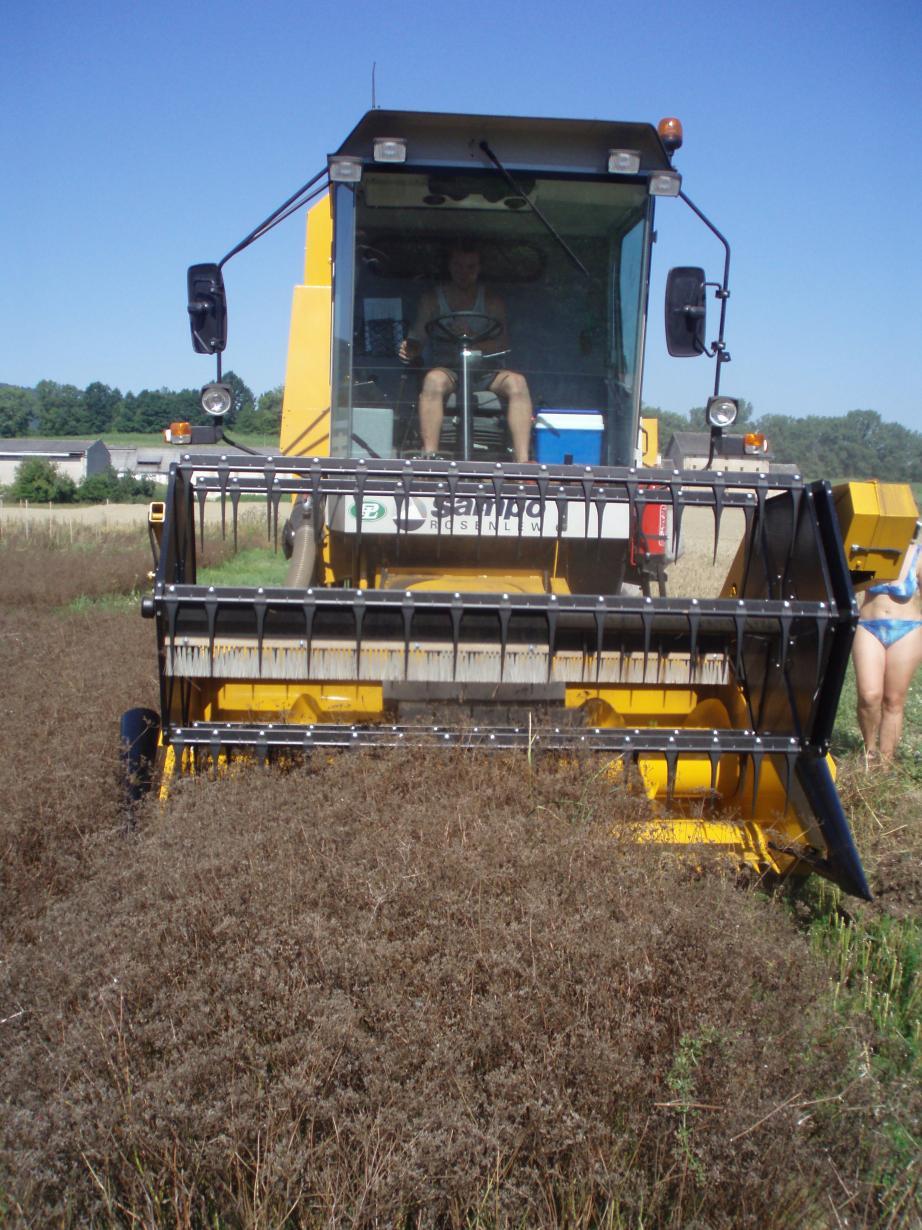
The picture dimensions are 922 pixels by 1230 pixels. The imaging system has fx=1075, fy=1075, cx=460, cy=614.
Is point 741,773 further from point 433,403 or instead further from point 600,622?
point 433,403

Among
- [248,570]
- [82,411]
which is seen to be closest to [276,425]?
[248,570]

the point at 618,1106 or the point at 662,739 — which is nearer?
the point at 618,1106

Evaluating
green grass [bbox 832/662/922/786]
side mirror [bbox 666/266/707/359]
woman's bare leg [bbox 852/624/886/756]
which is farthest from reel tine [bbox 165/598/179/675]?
woman's bare leg [bbox 852/624/886/756]

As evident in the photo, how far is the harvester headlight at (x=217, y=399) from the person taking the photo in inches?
215

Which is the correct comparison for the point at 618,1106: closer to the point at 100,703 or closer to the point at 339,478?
the point at 339,478

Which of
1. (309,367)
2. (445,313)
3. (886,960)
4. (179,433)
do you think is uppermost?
(445,313)

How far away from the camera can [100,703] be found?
228 inches

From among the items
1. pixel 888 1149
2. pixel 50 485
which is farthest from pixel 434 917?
pixel 50 485

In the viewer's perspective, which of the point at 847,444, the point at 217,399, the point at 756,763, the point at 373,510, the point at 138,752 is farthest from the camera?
the point at 847,444

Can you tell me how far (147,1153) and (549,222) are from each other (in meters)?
4.44

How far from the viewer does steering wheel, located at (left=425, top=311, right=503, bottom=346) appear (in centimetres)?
527

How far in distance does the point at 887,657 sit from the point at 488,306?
2973 millimetres

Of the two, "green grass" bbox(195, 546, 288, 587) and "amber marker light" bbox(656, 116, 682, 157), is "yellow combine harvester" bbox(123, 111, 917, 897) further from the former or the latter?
"green grass" bbox(195, 546, 288, 587)

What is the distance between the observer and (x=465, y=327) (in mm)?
5281
